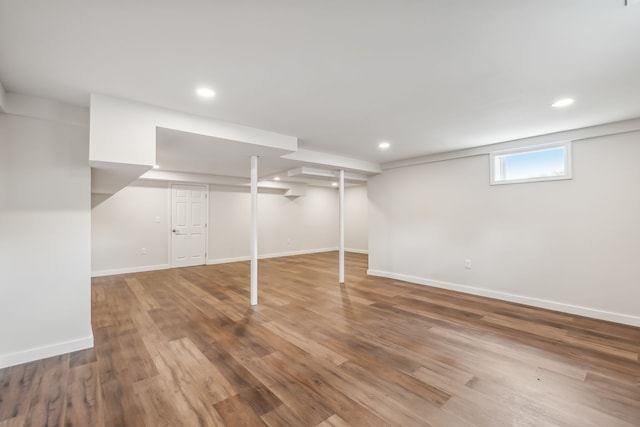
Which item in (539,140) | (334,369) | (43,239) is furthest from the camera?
(539,140)

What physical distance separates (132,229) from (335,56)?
250 inches

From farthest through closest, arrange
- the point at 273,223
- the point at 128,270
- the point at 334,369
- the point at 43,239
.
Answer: the point at 273,223, the point at 128,270, the point at 43,239, the point at 334,369

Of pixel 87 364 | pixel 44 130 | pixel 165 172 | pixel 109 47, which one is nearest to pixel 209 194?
pixel 165 172

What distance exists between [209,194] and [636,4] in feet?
24.9

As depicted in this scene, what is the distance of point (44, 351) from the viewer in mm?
2553

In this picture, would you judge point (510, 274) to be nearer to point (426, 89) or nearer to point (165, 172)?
point (426, 89)

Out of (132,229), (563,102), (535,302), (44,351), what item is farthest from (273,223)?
(563,102)

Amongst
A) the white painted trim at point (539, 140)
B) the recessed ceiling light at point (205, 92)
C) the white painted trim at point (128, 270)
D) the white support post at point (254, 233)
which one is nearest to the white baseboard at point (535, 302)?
the white painted trim at point (539, 140)

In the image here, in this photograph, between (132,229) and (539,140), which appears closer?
(539,140)

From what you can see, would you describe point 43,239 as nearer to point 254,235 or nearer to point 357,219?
point 254,235

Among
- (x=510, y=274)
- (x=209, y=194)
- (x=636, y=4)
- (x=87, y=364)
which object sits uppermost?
(x=636, y=4)

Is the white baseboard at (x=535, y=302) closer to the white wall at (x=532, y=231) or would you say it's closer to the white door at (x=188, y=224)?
the white wall at (x=532, y=231)

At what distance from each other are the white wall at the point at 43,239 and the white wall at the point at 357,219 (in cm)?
788

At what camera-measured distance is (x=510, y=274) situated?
4.17 m
